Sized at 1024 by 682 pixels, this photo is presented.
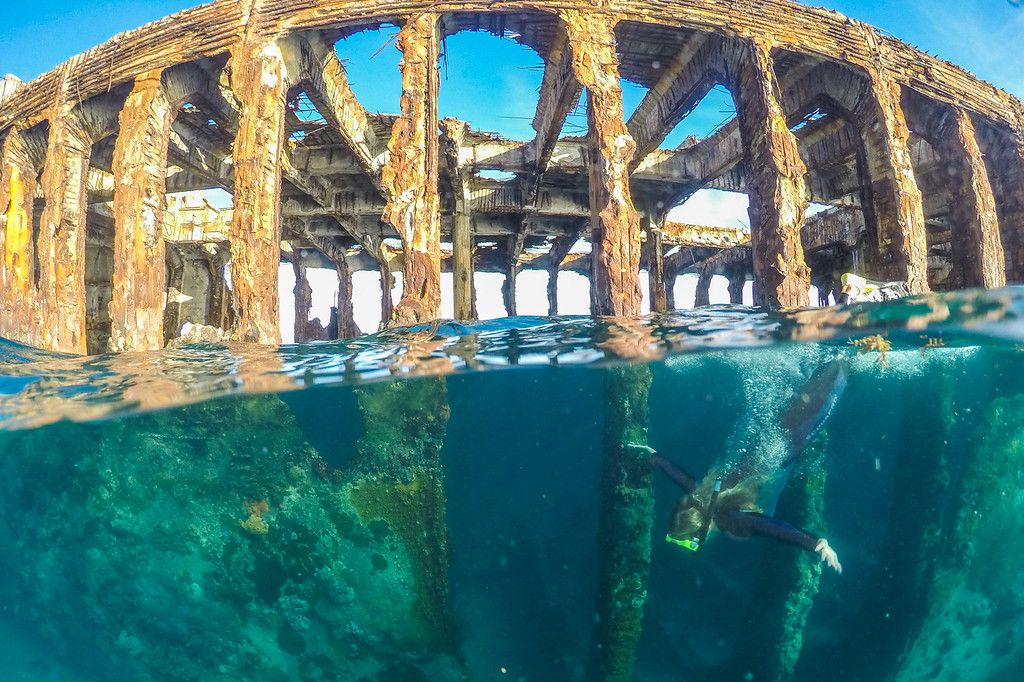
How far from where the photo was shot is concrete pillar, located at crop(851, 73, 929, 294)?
352 inches

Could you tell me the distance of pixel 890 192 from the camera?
9.25 metres

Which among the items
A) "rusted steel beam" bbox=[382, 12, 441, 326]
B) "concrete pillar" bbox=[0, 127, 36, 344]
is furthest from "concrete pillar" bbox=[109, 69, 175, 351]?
"rusted steel beam" bbox=[382, 12, 441, 326]

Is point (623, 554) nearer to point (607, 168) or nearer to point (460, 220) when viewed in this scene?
point (607, 168)

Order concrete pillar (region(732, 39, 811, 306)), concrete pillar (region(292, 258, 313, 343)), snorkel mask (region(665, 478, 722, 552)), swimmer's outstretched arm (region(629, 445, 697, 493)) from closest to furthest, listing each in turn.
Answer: snorkel mask (region(665, 478, 722, 552))
swimmer's outstretched arm (region(629, 445, 697, 493))
concrete pillar (region(732, 39, 811, 306))
concrete pillar (region(292, 258, 313, 343))

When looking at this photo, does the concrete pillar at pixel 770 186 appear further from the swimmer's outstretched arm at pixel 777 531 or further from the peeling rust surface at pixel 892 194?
the swimmer's outstretched arm at pixel 777 531

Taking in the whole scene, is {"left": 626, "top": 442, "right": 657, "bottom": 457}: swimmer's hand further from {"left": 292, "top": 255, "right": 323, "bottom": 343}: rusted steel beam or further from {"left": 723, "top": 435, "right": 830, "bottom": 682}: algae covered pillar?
{"left": 292, "top": 255, "right": 323, "bottom": 343}: rusted steel beam

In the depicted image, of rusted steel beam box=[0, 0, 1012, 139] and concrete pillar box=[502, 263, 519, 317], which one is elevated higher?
rusted steel beam box=[0, 0, 1012, 139]

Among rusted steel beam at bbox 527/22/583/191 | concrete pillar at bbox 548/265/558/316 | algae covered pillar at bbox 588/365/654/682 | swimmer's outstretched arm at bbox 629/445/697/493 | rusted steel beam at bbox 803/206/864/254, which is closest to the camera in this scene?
swimmer's outstretched arm at bbox 629/445/697/493

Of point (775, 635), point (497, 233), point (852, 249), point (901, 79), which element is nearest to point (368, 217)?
point (497, 233)

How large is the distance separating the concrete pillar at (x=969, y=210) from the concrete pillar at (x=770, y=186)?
17.0 ft

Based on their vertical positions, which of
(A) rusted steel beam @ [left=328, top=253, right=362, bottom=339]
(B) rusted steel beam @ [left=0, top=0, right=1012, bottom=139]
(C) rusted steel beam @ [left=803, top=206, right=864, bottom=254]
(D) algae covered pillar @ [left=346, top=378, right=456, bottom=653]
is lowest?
(D) algae covered pillar @ [left=346, top=378, right=456, bottom=653]

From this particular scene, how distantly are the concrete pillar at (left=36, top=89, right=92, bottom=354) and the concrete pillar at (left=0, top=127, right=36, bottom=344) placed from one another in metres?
0.44

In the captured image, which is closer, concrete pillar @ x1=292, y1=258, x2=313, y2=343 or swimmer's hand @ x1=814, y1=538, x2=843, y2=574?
swimmer's hand @ x1=814, y1=538, x2=843, y2=574

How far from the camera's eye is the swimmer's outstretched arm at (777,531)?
4.80m
